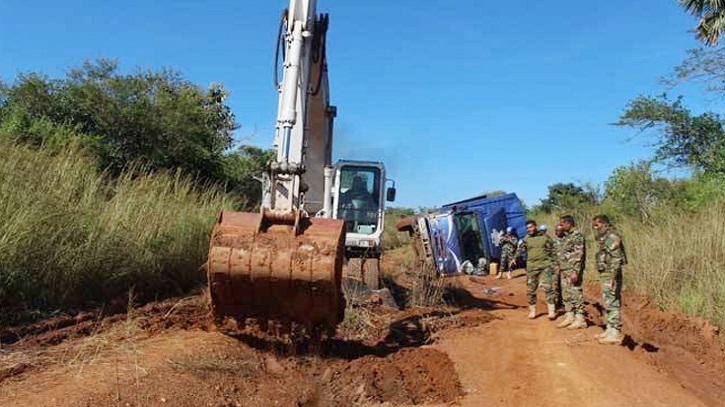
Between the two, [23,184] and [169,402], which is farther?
[23,184]

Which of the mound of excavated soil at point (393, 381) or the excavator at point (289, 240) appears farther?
the mound of excavated soil at point (393, 381)

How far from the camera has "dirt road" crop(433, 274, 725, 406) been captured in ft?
20.1

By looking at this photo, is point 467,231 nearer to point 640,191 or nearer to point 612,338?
point 640,191

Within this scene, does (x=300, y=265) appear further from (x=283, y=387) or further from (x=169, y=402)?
(x=169, y=402)

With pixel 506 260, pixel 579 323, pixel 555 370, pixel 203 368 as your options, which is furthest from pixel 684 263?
pixel 203 368

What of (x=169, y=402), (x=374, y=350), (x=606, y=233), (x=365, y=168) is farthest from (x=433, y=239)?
(x=169, y=402)

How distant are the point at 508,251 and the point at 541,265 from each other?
8285 millimetres

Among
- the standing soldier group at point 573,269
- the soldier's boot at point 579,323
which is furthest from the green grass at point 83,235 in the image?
the soldier's boot at point 579,323

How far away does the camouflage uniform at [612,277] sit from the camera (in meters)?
8.34

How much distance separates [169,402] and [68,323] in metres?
3.03

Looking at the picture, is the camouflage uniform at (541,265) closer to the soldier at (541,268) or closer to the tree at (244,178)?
the soldier at (541,268)

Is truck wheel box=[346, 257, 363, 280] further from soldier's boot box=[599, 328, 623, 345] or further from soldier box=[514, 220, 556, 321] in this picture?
soldier's boot box=[599, 328, 623, 345]

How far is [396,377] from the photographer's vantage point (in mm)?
6312

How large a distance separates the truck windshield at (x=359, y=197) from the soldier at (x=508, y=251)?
7770 mm
